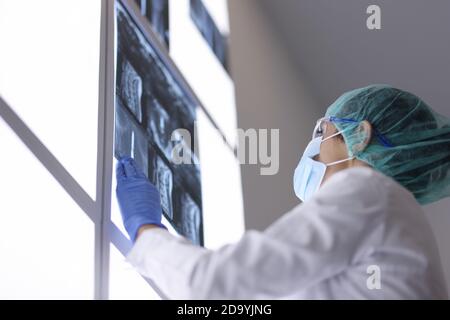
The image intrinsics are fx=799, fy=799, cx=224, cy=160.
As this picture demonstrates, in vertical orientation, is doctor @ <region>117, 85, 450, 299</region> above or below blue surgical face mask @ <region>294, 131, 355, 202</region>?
below

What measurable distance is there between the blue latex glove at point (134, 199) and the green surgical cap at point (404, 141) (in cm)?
49

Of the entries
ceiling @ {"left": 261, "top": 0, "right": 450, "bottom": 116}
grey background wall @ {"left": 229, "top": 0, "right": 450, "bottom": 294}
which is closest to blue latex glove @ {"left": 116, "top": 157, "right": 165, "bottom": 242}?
grey background wall @ {"left": 229, "top": 0, "right": 450, "bottom": 294}

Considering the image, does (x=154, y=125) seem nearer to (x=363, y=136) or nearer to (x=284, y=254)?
(x=363, y=136)

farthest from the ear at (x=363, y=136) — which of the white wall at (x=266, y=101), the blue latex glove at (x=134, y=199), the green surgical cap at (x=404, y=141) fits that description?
the white wall at (x=266, y=101)

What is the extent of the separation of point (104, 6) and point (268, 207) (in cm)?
121

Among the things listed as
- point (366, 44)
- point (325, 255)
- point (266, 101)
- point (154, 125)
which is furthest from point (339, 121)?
point (366, 44)

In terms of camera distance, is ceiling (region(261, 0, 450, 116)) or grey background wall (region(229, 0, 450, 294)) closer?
grey background wall (region(229, 0, 450, 294))

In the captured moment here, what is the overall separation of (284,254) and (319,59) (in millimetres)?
2650

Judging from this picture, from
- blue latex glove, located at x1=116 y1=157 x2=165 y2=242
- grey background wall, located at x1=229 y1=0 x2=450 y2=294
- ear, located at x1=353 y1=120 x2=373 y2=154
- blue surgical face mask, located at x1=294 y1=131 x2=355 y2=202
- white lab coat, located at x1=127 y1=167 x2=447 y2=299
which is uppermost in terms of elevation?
grey background wall, located at x1=229 y1=0 x2=450 y2=294

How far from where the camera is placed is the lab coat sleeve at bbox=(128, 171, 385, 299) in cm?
127

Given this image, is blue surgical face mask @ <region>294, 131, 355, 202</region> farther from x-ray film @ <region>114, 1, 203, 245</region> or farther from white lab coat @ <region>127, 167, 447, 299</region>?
white lab coat @ <region>127, 167, 447, 299</region>

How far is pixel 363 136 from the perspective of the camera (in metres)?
1.83

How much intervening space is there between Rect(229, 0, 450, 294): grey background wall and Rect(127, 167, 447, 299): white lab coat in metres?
1.60
